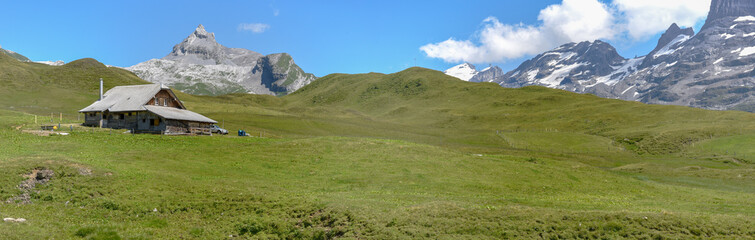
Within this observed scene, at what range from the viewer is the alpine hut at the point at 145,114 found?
250ft

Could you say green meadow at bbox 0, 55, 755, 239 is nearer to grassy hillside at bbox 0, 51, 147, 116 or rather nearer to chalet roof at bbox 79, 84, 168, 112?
chalet roof at bbox 79, 84, 168, 112

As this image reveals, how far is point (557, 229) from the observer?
62.8ft

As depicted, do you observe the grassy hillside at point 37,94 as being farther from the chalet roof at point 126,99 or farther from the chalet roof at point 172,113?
the chalet roof at point 172,113

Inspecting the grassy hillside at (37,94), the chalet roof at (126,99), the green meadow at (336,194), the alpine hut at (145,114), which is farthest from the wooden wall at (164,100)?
the grassy hillside at (37,94)

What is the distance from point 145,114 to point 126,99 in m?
9.96

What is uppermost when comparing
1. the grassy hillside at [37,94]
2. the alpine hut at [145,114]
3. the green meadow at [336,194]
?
the grassy hillside at [37,94]

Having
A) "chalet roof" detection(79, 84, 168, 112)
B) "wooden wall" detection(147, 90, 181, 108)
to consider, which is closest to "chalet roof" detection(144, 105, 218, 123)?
"wooden wall" detection(147, 90, 181, 108)

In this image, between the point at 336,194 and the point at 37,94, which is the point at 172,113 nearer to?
the point at 336,194

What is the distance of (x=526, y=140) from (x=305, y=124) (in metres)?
68.4

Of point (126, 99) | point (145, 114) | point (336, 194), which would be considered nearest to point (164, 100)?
point (126, 99)

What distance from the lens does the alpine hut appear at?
76125 millimetres

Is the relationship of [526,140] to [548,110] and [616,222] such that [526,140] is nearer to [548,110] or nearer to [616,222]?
[548,110]

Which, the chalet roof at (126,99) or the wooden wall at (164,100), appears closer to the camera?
the chalet roof at (126,99)

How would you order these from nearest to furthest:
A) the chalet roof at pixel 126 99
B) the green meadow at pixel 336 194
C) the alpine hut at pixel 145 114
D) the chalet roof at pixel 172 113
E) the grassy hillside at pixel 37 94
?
the green meadow at pixel 336 194
the chalet roof at pixel 172 113
the alpine hut at pixel 145 114
the chalet roof at pixel 126 99
the grassy hillside at pixel 37 94
